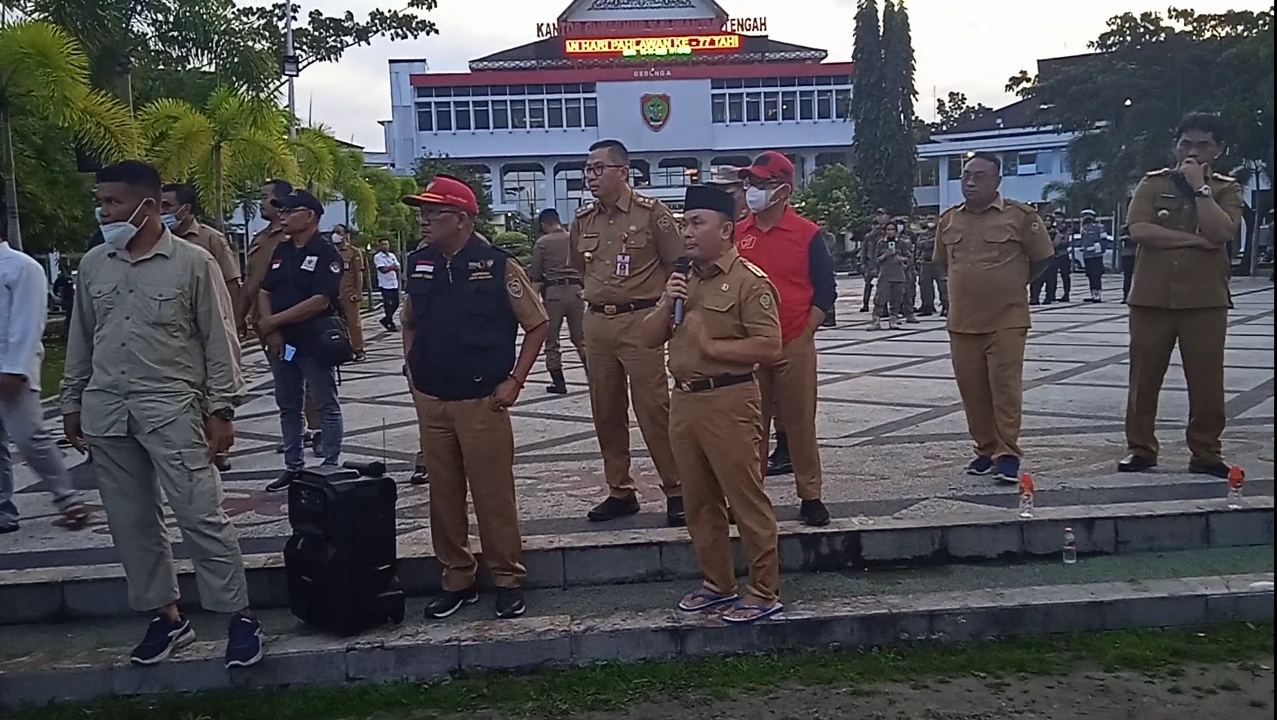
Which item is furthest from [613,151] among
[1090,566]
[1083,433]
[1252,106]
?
[1252,106]

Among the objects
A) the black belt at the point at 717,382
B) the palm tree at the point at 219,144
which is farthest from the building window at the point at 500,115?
the black belt at the point at 717,382

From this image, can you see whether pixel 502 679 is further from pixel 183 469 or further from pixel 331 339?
pixel 331 339

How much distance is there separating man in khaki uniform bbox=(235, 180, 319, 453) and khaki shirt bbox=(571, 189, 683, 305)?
2.32m

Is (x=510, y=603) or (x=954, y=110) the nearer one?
(x=510, y=603)

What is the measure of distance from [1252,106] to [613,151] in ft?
83.9

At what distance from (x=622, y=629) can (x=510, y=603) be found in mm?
547

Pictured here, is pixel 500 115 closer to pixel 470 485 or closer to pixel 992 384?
pixel 992 384

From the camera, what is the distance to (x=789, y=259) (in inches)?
233

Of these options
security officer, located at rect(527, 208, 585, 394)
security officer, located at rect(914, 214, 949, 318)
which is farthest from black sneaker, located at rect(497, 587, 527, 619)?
security officer, located at rect(914, 214, 949, 318)

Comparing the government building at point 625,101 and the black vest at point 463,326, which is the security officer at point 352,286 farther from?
the government building at point 625,101

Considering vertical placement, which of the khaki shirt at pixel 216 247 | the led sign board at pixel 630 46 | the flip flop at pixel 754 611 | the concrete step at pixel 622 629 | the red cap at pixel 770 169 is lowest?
the concrete step at pixel 622 629

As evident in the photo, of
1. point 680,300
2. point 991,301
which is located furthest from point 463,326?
point 991,301

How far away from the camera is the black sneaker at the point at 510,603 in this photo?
16.4ft

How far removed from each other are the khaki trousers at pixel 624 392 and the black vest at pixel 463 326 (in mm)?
924
